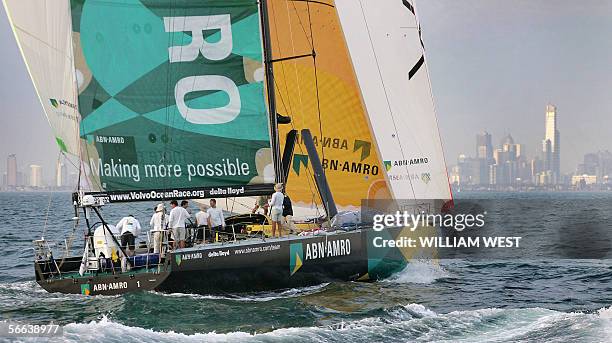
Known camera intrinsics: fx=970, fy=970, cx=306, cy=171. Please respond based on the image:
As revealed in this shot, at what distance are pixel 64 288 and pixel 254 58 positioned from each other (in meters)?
6.19

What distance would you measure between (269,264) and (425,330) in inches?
159

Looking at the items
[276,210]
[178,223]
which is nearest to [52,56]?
[178,223]

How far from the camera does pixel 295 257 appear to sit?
1903 cm

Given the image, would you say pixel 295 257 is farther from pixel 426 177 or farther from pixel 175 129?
pixel 426 177

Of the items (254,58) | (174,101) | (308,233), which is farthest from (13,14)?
(308,233)

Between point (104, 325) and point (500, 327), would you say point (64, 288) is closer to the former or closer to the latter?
point (104, 325)

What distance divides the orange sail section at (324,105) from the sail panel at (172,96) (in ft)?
16.7

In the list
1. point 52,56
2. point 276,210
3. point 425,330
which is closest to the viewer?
point 425,330

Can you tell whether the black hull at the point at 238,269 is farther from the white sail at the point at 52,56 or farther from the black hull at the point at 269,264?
the white sail at the point at 52,56

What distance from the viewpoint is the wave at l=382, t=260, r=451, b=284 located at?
886 inches

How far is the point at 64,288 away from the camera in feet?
59.5

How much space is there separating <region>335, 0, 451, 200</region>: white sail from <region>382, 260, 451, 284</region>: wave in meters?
2.58

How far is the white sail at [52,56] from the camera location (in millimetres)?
19797

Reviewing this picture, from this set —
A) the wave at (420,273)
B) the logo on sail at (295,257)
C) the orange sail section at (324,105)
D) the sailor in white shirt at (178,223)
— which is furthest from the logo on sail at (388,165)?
the sailor in white shirt at (178,223)
